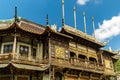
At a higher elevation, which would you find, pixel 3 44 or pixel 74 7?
pixel 74 7

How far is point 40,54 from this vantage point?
21.2 metres

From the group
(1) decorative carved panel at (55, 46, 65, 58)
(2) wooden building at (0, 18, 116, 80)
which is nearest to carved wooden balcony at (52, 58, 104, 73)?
(2) wooden building at (0, 18, 116, 80)

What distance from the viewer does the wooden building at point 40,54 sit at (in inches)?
715

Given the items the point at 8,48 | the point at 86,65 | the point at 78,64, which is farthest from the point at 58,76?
the point at 8,48

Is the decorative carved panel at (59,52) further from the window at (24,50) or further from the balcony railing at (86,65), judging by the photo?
the window at (24,50)

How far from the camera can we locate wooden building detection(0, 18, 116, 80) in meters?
18.2

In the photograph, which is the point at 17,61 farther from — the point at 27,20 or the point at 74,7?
the point at 74,7

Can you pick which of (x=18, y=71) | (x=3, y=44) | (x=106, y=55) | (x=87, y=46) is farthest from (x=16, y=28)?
(x=106, y=55)

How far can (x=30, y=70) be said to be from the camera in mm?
18625

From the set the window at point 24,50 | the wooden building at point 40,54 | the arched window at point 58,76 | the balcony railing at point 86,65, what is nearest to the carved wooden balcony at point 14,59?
the wooden building at point 40,54

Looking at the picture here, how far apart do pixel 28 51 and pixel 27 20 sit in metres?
4.49

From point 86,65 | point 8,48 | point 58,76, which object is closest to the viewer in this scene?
point 8,48

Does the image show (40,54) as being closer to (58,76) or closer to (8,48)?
(58,76)

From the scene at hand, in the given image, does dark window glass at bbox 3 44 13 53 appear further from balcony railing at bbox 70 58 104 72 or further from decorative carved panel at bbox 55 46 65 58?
balcony railing at bbox 70 58 104 72
